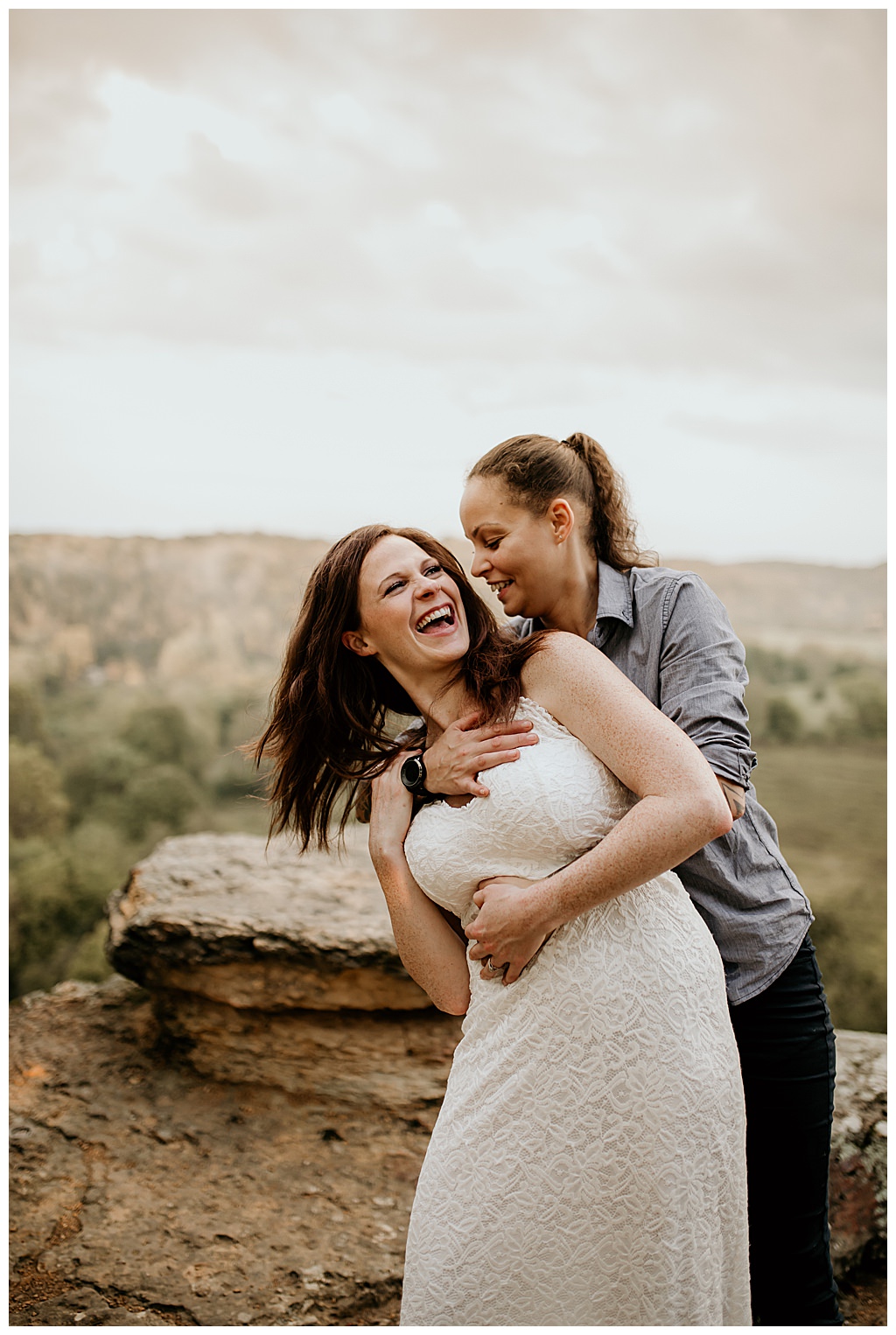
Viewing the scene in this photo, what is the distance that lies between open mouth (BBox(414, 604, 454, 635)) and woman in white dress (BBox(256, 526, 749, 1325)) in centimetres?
20

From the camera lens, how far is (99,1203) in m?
2.73

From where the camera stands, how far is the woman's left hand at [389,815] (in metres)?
1.70

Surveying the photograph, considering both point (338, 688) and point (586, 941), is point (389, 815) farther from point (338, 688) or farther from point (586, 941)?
point (586, 941)

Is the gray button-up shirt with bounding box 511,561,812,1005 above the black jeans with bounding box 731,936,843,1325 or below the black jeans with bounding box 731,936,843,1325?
above

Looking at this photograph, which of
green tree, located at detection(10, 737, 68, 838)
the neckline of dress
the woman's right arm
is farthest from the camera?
green tree, located at detection(10, 737, 68, 838)

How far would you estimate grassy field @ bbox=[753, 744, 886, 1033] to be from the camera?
16.8ft

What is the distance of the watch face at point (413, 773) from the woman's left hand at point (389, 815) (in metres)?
0.04

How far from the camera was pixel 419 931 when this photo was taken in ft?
5.47

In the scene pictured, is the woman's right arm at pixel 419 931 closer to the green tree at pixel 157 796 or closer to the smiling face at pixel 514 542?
the smiling face at pixel 514 542

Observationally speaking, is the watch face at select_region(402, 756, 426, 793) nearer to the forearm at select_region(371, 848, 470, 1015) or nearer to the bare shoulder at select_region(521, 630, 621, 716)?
the forearm at select_region(371, 848, 470, 1015)

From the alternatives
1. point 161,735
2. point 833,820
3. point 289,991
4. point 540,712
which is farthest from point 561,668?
point 161,735

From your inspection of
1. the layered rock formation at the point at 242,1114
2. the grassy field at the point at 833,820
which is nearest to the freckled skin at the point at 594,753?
the layered rock formation at the point at 242,1114

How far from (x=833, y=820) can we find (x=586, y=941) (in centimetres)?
441

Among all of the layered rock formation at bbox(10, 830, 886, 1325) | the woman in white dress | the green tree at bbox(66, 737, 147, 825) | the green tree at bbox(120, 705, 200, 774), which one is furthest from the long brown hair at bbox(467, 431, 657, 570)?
the green tree at bbox(66, 737, 147, 825)
